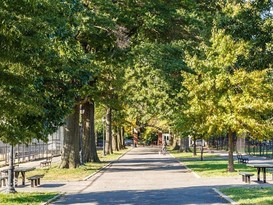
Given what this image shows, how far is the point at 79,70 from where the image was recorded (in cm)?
1827

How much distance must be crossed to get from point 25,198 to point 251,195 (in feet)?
23.6

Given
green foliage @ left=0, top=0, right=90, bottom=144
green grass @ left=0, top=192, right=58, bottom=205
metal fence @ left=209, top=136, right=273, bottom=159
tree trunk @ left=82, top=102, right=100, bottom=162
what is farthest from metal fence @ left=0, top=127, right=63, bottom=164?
green foliage @ left=0, top=0, right=90, bottom=144

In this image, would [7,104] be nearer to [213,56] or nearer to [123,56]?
[213,56]

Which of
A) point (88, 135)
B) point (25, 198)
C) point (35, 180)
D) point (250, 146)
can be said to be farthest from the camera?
point (250, 146)

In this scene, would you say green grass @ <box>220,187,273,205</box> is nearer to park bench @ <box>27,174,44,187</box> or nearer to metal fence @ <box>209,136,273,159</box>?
park bench @ <box>27,174,44,187</box>

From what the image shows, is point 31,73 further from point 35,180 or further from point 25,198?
point 35,180

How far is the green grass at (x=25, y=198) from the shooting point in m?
16.7

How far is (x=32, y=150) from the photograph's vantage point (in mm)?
47312

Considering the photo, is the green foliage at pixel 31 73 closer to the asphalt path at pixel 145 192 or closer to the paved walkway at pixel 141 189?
the asphalt path at pixel 145 192

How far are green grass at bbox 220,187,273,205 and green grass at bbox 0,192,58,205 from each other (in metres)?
5.95

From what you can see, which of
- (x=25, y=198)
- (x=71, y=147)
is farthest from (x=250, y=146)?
(x=25, y=198)

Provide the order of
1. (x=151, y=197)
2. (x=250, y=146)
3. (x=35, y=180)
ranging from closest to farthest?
1. (x=151, y=197)
2. (x=35, y=180)
3. (x=250, y=146)

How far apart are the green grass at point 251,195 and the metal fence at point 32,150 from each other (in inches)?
690

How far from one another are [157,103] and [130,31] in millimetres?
18930
